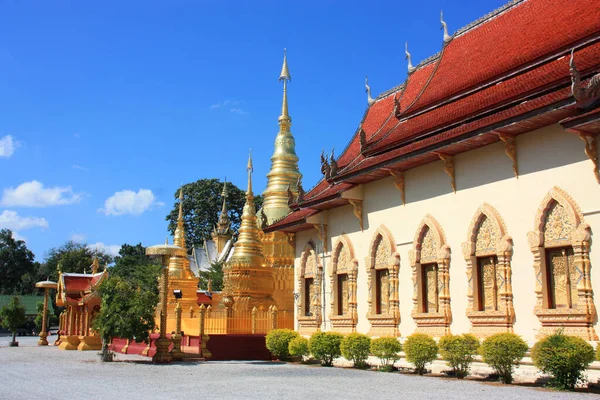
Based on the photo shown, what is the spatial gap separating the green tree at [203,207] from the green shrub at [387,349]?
54.5 metres

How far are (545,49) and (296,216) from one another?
A: 933cm

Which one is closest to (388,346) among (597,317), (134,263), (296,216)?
A: (597,317)

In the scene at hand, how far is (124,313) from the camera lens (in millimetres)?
18531

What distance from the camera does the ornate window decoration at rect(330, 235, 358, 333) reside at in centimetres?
1719

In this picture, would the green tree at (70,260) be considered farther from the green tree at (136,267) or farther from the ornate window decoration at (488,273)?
the ornate window decoration at (488,273)

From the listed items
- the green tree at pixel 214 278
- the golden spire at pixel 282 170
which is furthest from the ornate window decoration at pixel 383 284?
the green tree at pixel 214 278

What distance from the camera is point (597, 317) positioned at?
1084cm

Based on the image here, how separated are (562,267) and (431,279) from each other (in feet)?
11.8

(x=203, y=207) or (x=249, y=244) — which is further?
(x=203, y=207)

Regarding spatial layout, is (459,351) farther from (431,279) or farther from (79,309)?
(79,309)

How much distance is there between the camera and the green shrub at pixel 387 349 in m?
14.4

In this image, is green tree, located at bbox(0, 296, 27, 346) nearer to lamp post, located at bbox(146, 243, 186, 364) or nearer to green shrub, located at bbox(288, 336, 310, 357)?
lamp post, located at bbox(146, 243, 186, 364)

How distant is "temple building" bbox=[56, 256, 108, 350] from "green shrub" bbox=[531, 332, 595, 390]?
19924 millimetres

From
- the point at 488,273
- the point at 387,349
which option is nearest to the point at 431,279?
the point at 488,273
